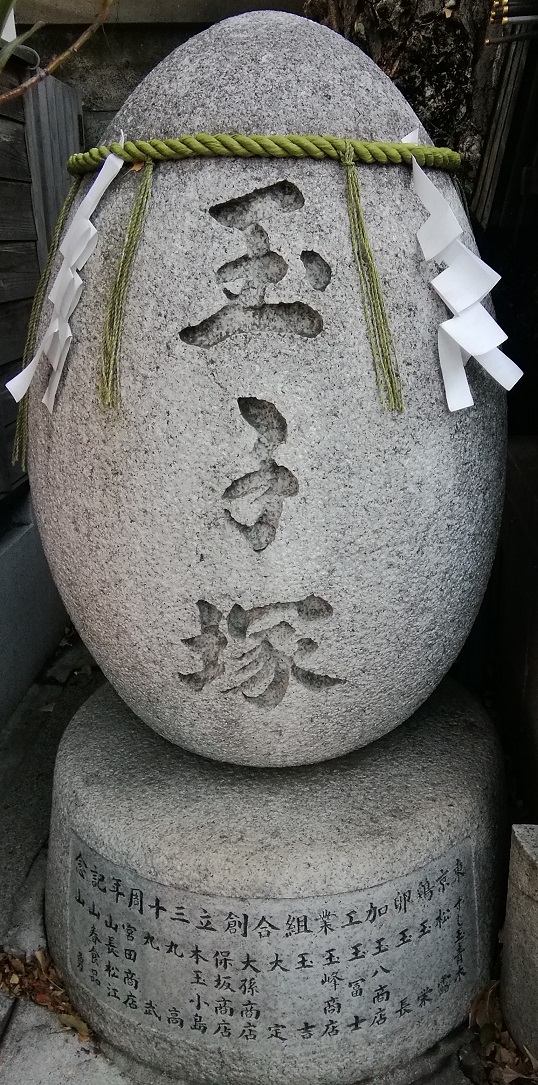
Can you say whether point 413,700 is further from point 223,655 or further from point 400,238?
point 400,238

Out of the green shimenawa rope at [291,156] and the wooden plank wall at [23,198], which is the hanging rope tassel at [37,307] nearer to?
the green shimenawa rope at [291,156]

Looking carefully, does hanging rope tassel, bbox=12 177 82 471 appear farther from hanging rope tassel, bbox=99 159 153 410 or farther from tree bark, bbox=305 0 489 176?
tree bark, bbox=305 0 489 176

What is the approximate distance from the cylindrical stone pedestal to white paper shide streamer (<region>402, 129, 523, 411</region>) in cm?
85

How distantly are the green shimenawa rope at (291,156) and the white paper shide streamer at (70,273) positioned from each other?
0.06 meters

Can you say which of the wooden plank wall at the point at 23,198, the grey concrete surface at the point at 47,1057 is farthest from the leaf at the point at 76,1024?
the wooden plank wall at the point at 23,198

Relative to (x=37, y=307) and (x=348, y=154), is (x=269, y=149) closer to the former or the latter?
(x=348, y=154)

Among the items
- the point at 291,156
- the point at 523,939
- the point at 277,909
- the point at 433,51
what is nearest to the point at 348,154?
the point at 291,156

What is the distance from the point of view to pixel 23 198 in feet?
9.57

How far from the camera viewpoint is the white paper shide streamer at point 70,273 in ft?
4.95

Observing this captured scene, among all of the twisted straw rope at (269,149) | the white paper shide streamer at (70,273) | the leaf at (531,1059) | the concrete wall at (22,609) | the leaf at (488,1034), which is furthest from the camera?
the concrete wall at (22,609)

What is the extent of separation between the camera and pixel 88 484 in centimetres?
155

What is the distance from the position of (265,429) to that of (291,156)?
A: 18.2 inches

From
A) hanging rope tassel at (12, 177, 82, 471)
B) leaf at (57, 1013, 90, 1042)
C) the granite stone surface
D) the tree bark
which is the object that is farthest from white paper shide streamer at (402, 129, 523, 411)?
leaf at (57, 1013, 90, 1042)

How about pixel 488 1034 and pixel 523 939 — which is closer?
pixel 523 939
